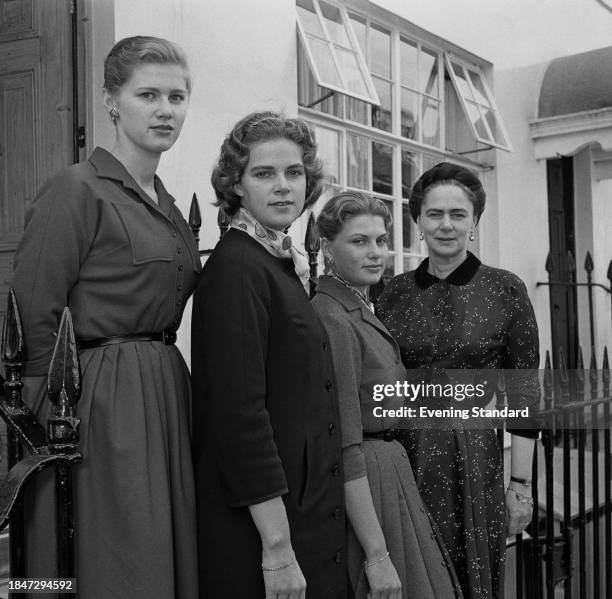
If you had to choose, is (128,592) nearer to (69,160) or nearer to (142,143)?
(142,143)

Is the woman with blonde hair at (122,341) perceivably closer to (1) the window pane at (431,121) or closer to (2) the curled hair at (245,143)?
(2) the curled hair at (245,143)

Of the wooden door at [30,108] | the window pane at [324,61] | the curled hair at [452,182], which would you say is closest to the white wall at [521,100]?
the window pane at [324,61]

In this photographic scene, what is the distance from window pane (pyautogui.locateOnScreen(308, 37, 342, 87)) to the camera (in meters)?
4.82

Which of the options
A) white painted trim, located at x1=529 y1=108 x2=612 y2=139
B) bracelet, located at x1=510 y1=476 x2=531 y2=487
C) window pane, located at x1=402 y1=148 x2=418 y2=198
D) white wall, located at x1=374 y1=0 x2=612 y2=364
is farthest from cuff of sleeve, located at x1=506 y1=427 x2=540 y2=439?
white painted trim, located at x1=529 y1=108 x2=612 y2=139

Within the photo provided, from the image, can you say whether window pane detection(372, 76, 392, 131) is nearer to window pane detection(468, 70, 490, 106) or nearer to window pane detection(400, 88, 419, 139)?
window pane detection(400, 88, 419, 139)

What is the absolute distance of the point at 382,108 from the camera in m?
6.12

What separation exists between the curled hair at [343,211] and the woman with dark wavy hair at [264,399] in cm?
27

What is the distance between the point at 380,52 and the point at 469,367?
14.2 feet

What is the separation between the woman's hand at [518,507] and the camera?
2422 mm

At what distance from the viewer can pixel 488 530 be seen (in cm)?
237

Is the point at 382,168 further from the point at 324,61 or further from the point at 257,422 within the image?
the point at 257,422

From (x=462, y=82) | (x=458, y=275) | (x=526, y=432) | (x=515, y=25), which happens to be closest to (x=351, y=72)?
(x=462, y=82)

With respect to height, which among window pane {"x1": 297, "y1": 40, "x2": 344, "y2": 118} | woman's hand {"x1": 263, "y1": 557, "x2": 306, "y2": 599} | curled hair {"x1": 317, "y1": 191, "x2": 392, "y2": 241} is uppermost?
window pane {"x1": 297, "y1": 40, "x2": 344, "y2": 118}

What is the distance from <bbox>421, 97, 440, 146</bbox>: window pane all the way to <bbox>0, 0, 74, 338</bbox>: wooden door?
12.6ft
